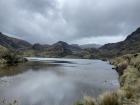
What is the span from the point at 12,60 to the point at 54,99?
80.7 m

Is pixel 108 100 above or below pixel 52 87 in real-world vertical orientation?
above

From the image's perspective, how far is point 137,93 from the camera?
1531 centimetres

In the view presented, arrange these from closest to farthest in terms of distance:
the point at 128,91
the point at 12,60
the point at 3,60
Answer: the point at 128,91
the point at 3,60
the point at 12,60

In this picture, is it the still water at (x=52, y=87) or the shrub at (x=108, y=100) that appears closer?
the shrub at (x=108, y=100)

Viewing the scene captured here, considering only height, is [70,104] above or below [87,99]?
below

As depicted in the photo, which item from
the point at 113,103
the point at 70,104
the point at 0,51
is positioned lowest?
the point at 70,104

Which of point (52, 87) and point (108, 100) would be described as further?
point (52, 87)

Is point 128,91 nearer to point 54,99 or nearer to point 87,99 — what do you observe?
point 87,99

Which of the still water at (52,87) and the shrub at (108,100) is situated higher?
the shrub at (108,100)

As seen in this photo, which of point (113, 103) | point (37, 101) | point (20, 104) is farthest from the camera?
point (37, 101)

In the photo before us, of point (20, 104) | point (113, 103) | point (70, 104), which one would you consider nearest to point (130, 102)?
point (113, 103)

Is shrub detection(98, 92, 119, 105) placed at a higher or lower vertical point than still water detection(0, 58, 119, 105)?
higher

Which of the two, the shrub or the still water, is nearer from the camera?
the shrub

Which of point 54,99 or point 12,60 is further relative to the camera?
point 12,60
